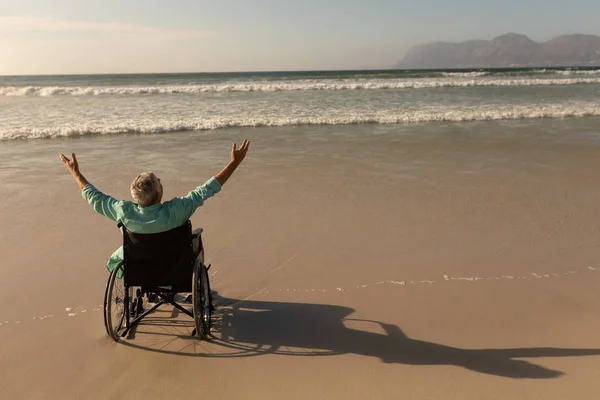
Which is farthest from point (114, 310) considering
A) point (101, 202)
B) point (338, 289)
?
point (338, 289)

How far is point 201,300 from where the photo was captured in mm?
3051

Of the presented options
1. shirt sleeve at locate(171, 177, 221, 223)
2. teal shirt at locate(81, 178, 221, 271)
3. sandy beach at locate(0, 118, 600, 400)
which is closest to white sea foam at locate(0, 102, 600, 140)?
sandy beach at locate(0, 118, 600, 400)

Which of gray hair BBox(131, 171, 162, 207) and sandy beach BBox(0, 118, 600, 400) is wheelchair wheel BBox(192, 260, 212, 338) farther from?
gray hair BBox(131, 171, 162, 207)

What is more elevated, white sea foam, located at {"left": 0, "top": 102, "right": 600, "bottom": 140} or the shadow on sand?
white sea foam, located at {"left": 0, "top": 102, "right": 600, "bottom": 140}

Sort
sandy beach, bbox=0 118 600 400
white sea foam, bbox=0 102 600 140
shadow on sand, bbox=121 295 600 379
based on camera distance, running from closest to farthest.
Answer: sandy beach, bbox=0 118 600 400 < shadow on sand, bbox=121 295 600 379 < white sea foam, bbox=0 102 600 140

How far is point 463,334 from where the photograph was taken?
3.11 meters

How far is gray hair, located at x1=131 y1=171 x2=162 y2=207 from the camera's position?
2.77 metres

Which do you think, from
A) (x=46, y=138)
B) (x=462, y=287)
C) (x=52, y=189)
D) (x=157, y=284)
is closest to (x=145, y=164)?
(x=52, y=189)

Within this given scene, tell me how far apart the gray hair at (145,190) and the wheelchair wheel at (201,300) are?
1.67 feet

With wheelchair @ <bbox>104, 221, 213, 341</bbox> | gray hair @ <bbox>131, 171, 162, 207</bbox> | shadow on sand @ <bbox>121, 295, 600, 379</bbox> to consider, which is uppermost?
gray hair @ <bbox>131, 171, 162, 207</bbox>

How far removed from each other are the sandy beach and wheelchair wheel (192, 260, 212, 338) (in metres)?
0.12

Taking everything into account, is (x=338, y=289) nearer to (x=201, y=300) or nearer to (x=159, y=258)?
(x=201, y=300)

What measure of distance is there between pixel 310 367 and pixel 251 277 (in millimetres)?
1383

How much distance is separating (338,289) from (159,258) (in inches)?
63.9
